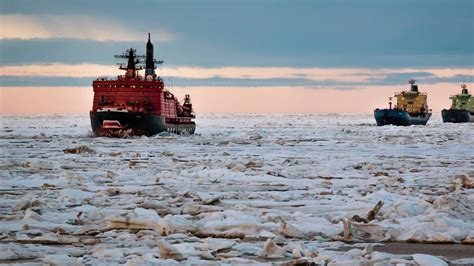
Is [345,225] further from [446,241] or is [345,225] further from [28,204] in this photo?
[28,204]

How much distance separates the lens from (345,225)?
26.5 feet

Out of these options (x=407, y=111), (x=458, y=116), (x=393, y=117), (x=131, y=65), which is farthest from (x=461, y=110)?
(x=131, y=65)

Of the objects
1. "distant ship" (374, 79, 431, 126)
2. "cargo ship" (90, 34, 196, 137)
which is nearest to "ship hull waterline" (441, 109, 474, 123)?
"distant ship" (374, 79, 431, 126)

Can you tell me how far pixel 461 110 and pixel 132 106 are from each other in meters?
64.6

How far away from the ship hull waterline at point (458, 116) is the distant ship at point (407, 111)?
7.80 m

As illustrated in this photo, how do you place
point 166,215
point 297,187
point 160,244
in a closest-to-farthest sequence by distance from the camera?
1. point 160,244
2. point 166,215
3. point 297,187

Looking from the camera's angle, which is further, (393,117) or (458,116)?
(458,116)

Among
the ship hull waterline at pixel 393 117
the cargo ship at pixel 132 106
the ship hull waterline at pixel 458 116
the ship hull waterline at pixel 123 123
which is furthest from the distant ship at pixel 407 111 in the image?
the ship hull waterline at pixel 123 123

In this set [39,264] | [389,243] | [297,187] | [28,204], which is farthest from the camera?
[297,187]

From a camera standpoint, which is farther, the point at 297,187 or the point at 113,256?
the point at 297,187

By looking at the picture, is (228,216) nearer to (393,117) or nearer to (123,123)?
(123,123)

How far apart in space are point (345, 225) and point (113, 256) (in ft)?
8.97

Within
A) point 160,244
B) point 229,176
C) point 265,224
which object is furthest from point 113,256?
point 229,176

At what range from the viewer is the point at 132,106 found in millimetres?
46094
